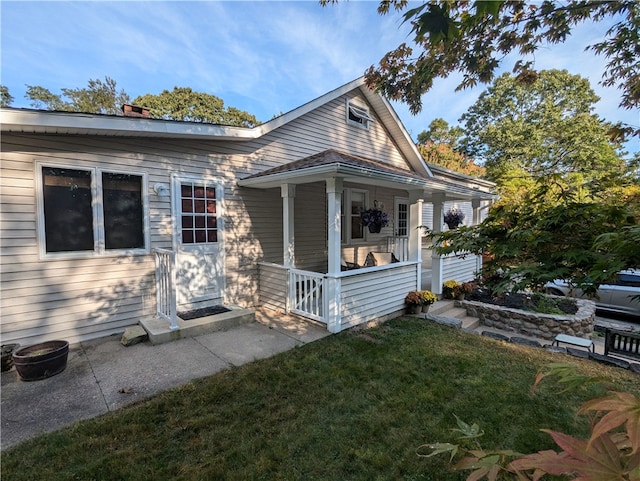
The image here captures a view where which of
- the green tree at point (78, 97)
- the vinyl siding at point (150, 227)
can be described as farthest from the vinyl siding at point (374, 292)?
the green tree at point (78, 97)

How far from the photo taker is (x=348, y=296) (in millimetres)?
5371

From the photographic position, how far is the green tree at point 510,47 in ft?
10.3

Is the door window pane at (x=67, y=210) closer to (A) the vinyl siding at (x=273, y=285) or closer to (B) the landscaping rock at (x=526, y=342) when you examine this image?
(A) the vinyl siding at (x=273, y=285)

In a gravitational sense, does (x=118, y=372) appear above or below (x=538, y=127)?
below

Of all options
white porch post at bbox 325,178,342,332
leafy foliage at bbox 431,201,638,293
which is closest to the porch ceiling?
white porch post at bbox 325,178,342,332

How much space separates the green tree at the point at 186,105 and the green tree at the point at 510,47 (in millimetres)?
22848

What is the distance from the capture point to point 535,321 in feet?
20.2

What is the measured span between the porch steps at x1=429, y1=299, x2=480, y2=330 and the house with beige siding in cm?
51

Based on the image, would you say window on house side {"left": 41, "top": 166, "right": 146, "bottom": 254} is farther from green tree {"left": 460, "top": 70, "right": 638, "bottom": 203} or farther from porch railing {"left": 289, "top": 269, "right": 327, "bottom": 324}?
green tree {"left": 460, "top": 70, "right": 638, "bottom": 203}

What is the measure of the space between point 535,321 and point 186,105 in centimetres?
2801

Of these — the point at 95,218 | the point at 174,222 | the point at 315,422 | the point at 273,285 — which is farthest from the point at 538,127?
the point at 95,218

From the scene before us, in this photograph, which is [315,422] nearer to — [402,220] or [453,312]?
[453,312]

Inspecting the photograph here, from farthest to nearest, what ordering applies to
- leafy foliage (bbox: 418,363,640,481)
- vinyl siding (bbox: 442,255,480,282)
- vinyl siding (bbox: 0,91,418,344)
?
vinyl siding (bbox: 442,255,480,282) → vinyl siding (bbox: 0,91,418,344) → leafy foliage (bbox: 418,363,640,481)

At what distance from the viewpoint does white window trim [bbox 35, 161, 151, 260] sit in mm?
4184
